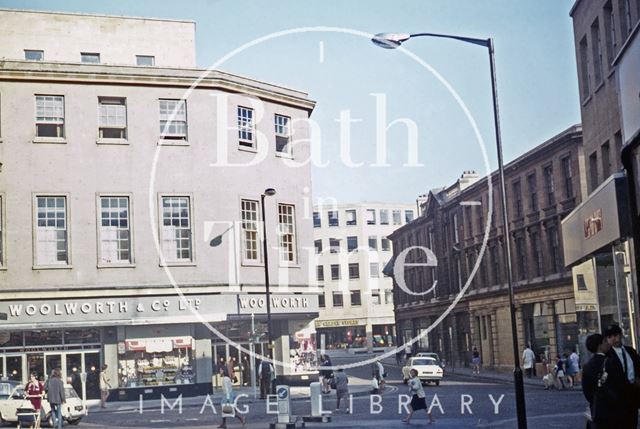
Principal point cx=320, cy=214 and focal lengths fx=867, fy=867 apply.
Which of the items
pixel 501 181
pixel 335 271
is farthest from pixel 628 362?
pixel 335 271

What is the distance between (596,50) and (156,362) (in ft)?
76.4

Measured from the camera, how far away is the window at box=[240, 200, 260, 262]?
4053 centimetres

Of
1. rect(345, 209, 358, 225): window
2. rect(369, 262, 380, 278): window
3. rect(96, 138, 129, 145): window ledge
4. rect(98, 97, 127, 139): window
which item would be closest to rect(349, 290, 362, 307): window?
rect(369, 262, 380, 278): window

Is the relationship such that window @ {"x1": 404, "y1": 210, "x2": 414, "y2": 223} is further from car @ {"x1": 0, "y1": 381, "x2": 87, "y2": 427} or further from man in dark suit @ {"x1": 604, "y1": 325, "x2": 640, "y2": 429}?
man in dark suit @ {"x1": 604, "y1": 325, "x2": 640, "y2": 429}

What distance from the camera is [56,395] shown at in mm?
26125

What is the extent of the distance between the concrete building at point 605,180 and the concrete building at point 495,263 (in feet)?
64.0

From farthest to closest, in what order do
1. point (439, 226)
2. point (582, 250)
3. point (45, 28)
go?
point (439, 226)
point (45, 28)
point (582, 250)

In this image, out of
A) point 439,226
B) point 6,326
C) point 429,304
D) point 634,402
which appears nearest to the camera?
point 634,402

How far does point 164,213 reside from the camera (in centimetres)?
3912

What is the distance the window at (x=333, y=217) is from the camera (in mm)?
114688

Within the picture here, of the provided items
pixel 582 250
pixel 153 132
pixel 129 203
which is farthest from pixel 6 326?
pixel 582 250

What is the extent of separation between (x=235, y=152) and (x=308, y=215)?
524 cm

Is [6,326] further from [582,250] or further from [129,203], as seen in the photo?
[582,250]

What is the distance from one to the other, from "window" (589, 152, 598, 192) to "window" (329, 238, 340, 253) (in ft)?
288
